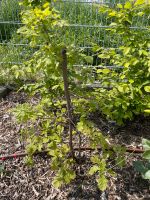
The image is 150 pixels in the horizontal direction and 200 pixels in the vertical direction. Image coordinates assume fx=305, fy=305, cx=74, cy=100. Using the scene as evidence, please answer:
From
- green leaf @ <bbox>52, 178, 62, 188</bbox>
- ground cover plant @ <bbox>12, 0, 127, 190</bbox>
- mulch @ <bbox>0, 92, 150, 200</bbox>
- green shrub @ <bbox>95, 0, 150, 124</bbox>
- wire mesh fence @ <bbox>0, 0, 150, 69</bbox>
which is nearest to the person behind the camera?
ground cover plant @ <bbox>12, 0, 127, 190</bbox>

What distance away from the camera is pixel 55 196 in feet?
9.02

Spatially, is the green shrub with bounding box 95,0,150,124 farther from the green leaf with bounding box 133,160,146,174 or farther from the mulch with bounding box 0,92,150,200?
the green leaf with bounding box 133,160,146,174

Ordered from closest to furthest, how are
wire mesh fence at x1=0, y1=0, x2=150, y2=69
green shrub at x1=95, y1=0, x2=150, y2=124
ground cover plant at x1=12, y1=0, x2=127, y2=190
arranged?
ground cover plant at x1=12, y1=0, x2=127, y2=190 < green shrub at x1=95, y1=0, x2=150, y2=124 < wire mesh fence at x1=0, y1=0, x2=150, y2=69

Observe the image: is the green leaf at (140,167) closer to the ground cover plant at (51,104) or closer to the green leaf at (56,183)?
the ground cover plant at (51,104)

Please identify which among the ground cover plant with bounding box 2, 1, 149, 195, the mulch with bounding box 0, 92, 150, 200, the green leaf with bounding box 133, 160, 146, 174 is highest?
the ground cover plant with bounding box 2, 1, 149, 195

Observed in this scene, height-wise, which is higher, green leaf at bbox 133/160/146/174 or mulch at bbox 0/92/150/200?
green leaf at bbox 133/160/146/174

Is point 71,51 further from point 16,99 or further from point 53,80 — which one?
point 16,99

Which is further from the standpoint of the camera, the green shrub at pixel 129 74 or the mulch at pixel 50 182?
the green shrub at pixel 129 74

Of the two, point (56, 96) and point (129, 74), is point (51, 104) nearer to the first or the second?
point (56, 96)

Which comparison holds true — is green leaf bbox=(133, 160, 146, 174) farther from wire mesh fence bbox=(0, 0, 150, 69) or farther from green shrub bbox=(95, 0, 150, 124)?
wire mesh fence bbox=(0, 0, 150, 69)

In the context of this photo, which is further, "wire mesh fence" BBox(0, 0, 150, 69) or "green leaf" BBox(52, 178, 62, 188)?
"wire mesh fence" BBox(0, 0, 150, 69)

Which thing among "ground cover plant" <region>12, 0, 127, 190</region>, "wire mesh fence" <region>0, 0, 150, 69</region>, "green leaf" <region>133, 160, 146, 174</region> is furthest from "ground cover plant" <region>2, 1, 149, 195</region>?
"wire mesh fence" <region>0, 0, 150, 69</region>

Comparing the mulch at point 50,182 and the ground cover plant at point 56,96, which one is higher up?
the ground cover plant at point 56,96

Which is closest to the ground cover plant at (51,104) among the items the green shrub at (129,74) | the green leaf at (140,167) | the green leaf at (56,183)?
the green leaf at (56,183)
